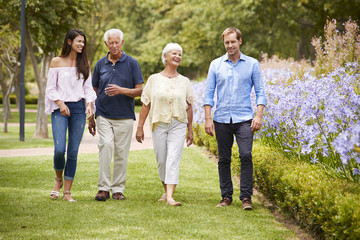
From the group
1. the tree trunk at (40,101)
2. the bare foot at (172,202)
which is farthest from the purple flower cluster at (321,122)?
the tree trunk at (40,101)

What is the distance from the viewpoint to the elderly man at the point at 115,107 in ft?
20.9

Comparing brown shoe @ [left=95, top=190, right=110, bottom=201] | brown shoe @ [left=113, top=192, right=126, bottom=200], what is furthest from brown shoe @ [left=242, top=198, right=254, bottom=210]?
brown shoe @ [left=95, top=190, right=110, bottom=201]

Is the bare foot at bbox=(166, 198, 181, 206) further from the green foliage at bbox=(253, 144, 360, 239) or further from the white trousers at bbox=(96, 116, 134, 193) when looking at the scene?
the green foliage at bbox=(253, 144, 360, 239)

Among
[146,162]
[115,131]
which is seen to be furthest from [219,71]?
[146,162]

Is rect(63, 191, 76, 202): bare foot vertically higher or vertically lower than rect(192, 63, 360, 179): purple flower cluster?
lower

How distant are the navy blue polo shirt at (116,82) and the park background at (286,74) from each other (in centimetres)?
185

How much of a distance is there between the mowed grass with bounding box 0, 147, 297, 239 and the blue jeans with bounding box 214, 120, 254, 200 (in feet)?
0.83

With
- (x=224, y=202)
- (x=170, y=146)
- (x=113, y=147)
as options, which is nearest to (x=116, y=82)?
(x=113, y=147)

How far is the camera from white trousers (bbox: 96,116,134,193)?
6414 mm

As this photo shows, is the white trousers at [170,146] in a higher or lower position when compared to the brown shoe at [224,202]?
higher

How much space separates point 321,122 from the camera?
6246 millimetres

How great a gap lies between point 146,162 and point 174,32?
33476mm

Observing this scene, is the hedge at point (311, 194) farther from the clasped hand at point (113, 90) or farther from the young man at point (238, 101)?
the clasped hand at point (113, 90)

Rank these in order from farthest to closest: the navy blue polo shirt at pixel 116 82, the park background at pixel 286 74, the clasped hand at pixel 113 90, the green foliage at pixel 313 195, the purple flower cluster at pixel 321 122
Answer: the navy blue polo shirt at pixel 116 82
the clasped hand at pixel 113 90
the park background at pixel 286 74
the purple flower cluster at pixel 321 122
the green foliage at pixel 313 195
